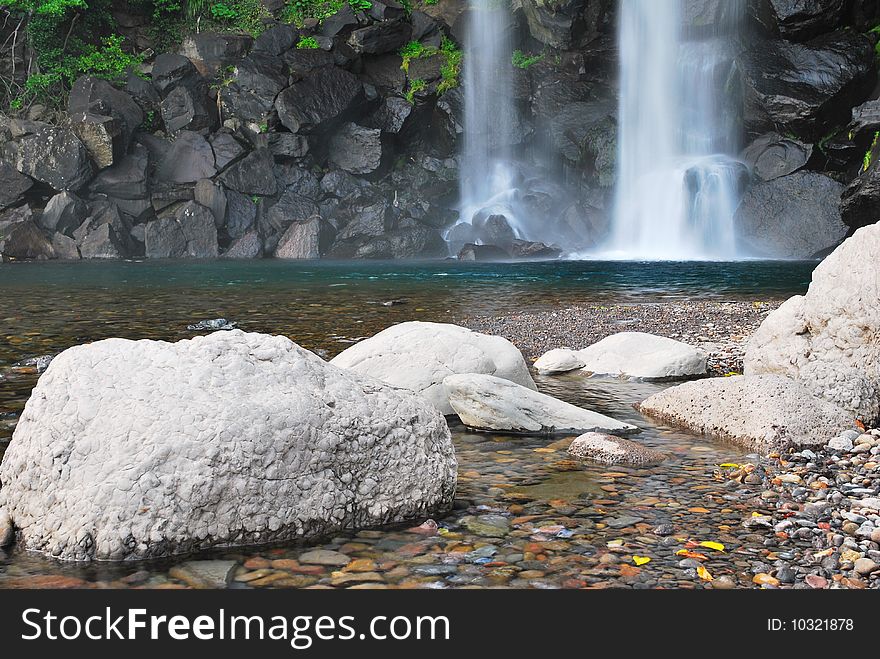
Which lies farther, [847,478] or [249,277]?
[249,277]

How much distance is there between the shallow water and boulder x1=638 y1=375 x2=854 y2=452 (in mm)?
229

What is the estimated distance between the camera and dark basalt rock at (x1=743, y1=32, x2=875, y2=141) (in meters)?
33.8

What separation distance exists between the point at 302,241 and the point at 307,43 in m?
11.3

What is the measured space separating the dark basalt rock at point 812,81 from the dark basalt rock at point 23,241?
113 feet

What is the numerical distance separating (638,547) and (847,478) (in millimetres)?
1922

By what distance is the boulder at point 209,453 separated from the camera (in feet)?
12.6

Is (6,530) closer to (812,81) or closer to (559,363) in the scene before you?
(559,363)

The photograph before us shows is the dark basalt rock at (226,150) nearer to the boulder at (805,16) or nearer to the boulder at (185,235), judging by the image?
the boulder at (185,235)

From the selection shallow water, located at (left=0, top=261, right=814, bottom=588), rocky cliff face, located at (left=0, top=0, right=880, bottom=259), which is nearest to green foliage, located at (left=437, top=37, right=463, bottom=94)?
rocky cliff face, located at (left=0, top=0, right=880, bottom=259)

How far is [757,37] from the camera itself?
1428 inches
